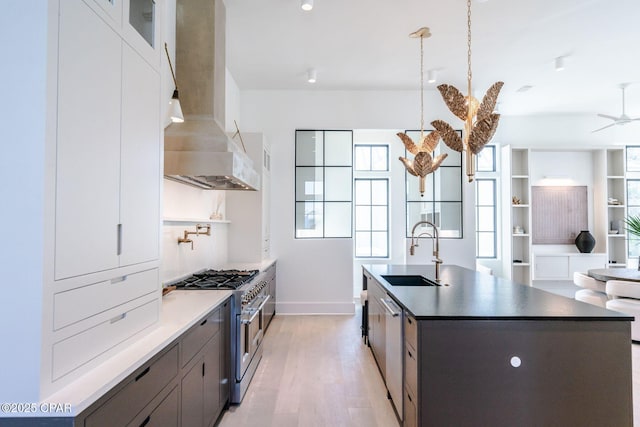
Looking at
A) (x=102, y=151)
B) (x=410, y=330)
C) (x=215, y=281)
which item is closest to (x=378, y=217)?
(x=215, y=281)

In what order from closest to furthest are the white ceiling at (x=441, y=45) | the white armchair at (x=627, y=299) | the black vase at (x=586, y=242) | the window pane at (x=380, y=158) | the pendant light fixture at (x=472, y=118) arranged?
the pendant light fixture at (x=472, y=118) < the white ceiling at (x=441, y=45) < the white armchair at (x=627, y=299) < the black vase at (x=586, y=242) < the window pane at (x=380, y=158)

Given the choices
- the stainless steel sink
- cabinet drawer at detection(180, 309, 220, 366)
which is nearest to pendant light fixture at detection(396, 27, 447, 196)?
the stainless steel sink

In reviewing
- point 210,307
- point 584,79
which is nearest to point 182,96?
point 210,307

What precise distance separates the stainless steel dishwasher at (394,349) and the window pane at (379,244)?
4.15 m

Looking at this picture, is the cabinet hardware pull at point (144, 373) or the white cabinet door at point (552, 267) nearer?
the cabinet hardware pull at point (144, 373)

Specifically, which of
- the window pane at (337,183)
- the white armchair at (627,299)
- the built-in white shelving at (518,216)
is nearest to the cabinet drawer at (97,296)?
the window pane at (337,183)

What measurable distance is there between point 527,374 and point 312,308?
3.78m

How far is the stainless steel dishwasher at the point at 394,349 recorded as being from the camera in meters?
2.11

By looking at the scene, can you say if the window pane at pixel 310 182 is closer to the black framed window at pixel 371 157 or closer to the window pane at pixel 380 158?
the black framed window at pixel 371 157

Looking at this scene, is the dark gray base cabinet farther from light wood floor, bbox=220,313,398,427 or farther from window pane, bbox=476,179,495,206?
window pane, bbox=476,179,495,206

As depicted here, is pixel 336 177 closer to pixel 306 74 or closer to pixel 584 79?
pixel 306 74

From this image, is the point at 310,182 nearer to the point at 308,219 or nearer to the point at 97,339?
the point at 308,219

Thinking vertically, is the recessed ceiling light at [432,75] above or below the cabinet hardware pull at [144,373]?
above

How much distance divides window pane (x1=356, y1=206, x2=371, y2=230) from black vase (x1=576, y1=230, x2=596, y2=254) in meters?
3.77
